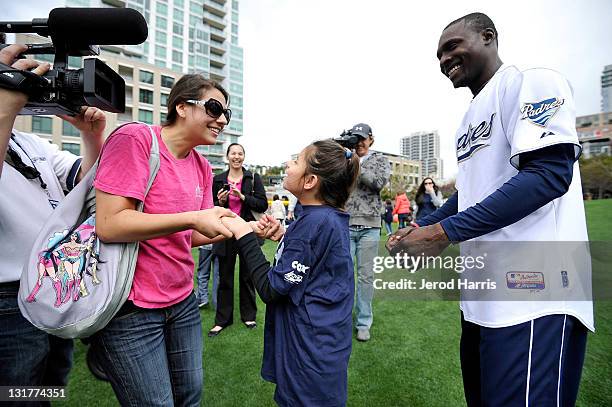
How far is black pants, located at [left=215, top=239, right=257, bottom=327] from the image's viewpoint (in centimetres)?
391

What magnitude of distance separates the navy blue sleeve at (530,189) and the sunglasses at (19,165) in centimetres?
201

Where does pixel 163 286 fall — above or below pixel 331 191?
below

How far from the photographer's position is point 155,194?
1400 millimetres

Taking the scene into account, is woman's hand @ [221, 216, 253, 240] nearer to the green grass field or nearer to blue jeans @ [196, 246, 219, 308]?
the green grass field

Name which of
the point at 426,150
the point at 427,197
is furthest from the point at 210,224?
the point at 426,150

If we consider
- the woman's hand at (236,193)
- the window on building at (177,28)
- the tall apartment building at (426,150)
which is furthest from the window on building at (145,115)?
the tall apartment building at (426,150)

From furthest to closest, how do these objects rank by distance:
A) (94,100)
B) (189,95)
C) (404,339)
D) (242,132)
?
1. (242,132)
2. (404,339)
3. (189,95)
4. (94,100)

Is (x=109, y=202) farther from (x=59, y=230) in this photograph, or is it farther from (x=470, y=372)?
(x=470, y=372)

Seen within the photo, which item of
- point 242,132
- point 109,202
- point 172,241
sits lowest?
point 172,241

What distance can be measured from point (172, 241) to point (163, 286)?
21cm

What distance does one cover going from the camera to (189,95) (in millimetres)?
1530

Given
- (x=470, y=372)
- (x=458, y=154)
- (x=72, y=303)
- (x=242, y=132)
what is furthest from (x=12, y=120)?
(x=242, y=132)

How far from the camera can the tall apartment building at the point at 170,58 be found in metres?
39.2

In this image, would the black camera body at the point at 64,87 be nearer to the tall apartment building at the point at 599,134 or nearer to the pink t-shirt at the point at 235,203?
the pink t-shirt at the point at 235,203
